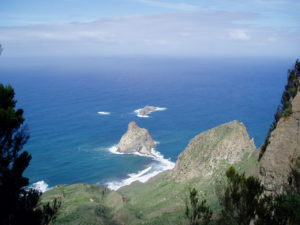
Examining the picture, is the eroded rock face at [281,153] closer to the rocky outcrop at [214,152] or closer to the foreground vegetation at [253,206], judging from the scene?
the foreground vegetation at [253,206]

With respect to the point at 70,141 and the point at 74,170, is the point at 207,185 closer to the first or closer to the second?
the point at 74,170

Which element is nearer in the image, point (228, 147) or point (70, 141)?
point (228, 147)

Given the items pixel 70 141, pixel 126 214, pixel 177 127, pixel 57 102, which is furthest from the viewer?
pixel 57 102

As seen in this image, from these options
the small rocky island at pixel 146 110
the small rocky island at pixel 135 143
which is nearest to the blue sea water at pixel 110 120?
the small rocky island at pixel 146 110

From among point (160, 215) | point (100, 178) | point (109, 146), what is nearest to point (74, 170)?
point (100, 178)

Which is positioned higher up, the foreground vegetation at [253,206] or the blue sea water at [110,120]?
the foreground vegetation at [253,206]
